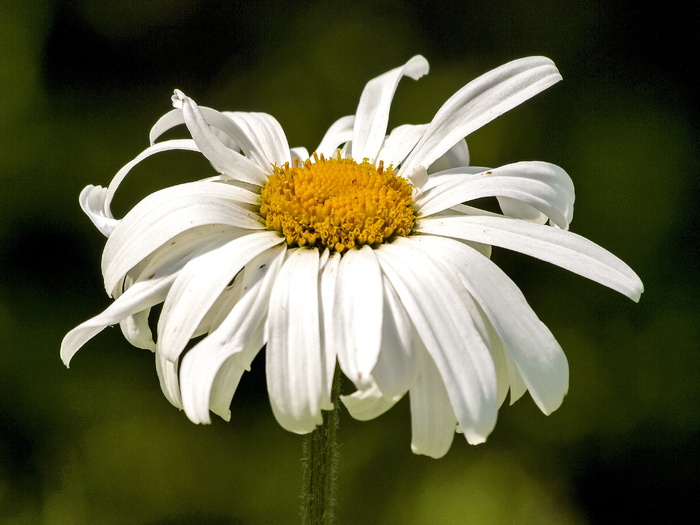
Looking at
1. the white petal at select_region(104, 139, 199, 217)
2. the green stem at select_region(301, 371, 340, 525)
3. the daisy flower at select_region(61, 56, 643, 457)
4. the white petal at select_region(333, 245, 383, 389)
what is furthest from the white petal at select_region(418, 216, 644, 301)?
the white petal at select_region(104, 139, 199, 217)

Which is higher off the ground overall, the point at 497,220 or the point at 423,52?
the point at 423,52

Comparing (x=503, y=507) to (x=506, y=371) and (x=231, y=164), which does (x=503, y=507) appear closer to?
(x=506, y=371)

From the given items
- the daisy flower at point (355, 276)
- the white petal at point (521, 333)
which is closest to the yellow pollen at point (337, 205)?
the daisy flower at point (355, 276)

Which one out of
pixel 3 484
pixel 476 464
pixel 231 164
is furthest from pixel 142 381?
pixel 231 164

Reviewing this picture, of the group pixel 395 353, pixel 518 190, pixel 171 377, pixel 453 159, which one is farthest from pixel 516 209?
pixel 171 377

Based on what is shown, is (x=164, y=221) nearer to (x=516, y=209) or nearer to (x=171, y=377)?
(x=171, y=377)
